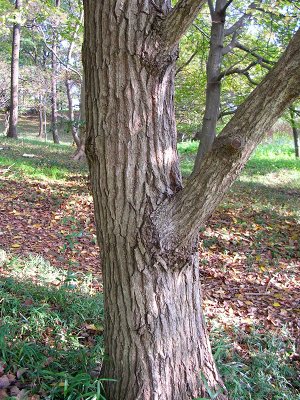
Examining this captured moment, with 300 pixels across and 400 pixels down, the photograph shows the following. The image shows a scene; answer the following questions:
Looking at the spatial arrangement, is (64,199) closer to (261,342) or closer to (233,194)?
(233,194)

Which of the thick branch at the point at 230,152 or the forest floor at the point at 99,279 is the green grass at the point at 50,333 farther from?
the thick branch at the point at 230,152

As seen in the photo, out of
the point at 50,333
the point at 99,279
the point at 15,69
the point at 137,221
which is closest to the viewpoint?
the point at 137,221

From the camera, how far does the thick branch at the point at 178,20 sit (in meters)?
1.68

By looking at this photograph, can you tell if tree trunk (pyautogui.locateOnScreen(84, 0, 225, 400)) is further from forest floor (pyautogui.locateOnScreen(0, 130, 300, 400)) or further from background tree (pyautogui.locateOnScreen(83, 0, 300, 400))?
forest floor (pyautogui.locateOnScreen(0, 130, 300, 400))

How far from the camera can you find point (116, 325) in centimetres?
217

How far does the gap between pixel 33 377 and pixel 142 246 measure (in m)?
1.17

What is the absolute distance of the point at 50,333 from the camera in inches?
117

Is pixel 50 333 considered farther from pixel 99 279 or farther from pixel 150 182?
pixel 150 182

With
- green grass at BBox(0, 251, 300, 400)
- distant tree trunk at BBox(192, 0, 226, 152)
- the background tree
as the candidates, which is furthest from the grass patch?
distant tree trunk at BBox(192, 0, 226, 152)

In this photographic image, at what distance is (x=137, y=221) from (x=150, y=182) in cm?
21

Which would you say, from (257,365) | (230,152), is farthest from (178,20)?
(257,365)

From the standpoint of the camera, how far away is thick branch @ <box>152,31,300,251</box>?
5.31 ft

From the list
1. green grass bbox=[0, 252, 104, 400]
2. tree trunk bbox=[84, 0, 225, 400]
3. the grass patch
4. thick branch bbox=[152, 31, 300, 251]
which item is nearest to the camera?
thick branch bbox=[152, 31, 300, 251]

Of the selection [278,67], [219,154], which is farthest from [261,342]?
[278,67]
